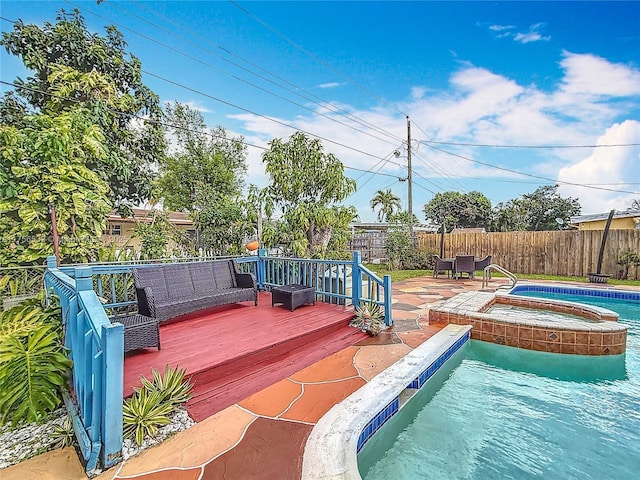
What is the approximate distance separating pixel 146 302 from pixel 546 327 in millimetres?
5324

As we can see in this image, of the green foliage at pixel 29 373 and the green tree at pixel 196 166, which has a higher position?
the green tree at pixel 196 166

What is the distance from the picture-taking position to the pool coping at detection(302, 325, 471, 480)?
192 centimetres

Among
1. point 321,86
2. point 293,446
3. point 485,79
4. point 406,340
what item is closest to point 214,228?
Answer: point 406,340

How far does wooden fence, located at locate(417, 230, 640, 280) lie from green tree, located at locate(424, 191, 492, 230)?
46.3ft

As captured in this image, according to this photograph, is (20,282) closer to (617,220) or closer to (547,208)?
(617,220)

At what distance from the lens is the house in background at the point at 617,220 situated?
44.9 ft

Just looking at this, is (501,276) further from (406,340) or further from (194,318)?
(194,318)

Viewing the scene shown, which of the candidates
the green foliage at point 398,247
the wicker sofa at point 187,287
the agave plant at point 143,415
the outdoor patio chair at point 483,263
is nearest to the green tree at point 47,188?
the wicker sofa at point 187,287

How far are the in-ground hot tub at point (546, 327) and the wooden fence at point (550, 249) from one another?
655 cm

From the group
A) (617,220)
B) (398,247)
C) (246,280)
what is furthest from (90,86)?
(617,220)

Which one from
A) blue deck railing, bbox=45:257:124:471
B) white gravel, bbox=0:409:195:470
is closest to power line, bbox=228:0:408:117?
blue deck railing, bbox=45:257:124:471

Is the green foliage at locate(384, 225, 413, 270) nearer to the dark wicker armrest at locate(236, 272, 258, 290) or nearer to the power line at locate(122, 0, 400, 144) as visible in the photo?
the power line at locate(122, 0, 400, 144)

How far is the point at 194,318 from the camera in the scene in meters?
4.59

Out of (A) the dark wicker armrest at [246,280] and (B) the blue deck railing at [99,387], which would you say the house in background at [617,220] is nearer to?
(A) the dark wicker armrest at [246,280]
